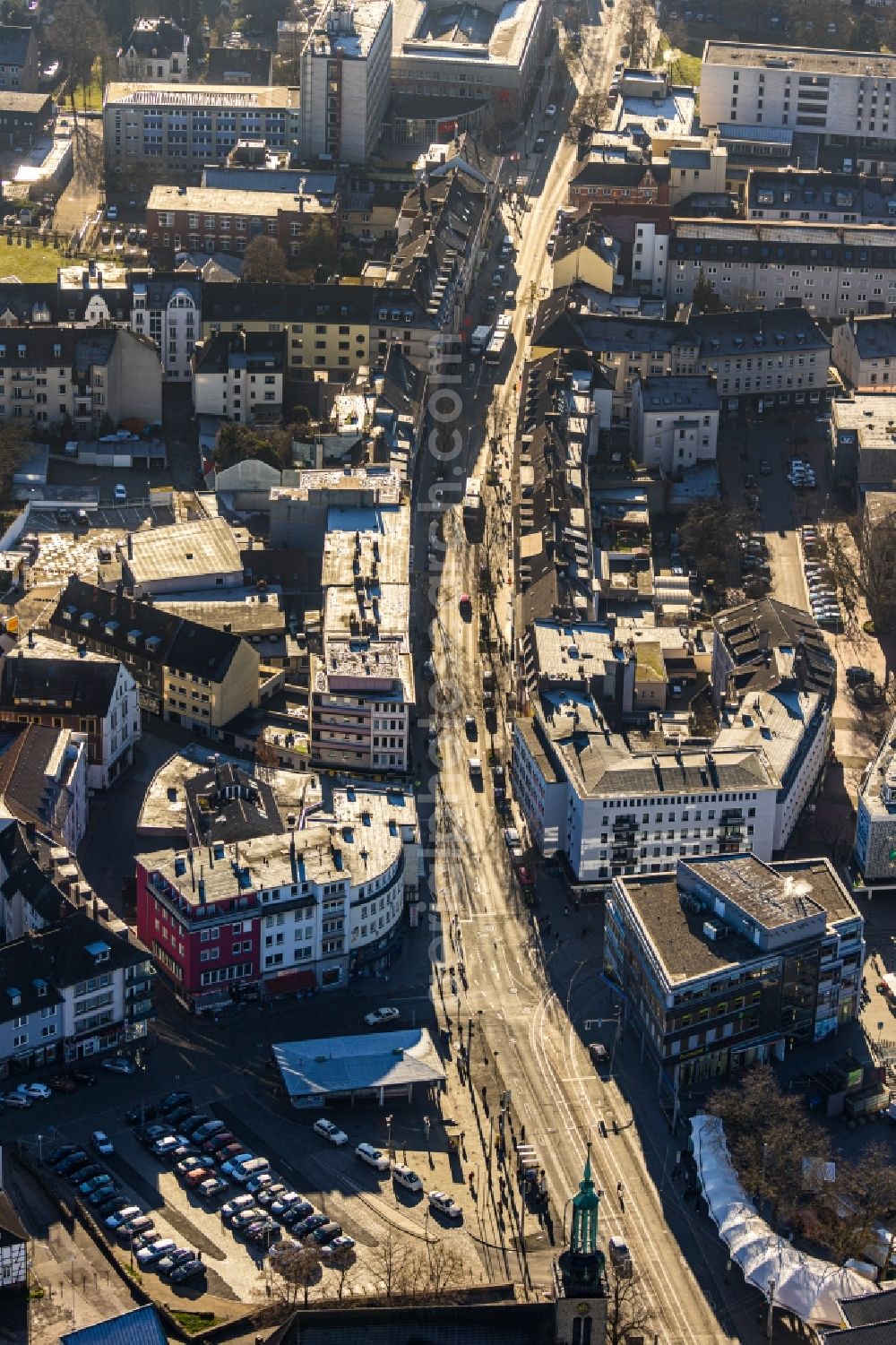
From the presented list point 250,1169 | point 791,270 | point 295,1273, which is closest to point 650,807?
point 250,1169

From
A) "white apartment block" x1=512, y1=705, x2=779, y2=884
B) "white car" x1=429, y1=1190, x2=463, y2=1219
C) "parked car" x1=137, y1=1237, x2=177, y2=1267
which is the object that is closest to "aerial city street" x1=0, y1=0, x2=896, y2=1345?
"parked car" x1=137, y1=1237, x2=177, y2=1267

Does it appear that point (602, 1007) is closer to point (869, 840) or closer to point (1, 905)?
point (869, 840)

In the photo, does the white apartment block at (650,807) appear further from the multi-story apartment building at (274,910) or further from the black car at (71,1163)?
the black car at (71,1163)

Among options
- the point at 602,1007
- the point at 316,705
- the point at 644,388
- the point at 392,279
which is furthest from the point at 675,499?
the point at 602,1007

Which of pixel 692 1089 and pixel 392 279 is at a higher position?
pixel 392 279

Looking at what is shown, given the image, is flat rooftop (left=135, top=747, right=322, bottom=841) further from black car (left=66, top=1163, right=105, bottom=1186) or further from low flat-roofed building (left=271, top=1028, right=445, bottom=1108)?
black car (left=66, top=1163, right=105, bottom=1186)

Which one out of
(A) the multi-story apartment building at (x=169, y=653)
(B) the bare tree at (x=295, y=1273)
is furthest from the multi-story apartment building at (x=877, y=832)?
(B) the bare tree at (x=295, y=1273)
